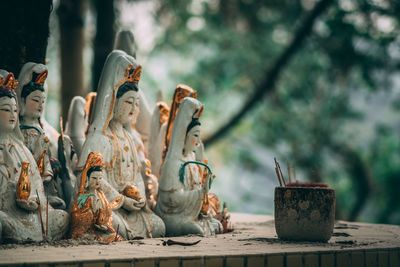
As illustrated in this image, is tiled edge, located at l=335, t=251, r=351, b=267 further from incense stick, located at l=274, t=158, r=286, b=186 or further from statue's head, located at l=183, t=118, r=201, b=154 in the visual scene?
statue's head, located at l=183, t=118, r=201, b=154

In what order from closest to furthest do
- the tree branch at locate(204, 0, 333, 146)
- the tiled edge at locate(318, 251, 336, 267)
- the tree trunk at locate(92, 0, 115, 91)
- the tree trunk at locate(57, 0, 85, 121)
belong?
1. the tiled edge at locate(318, 251, 336, 267)
2. the tree trunk at locate(57, 0, 85, 121)
3. the tree trunk at locate(92, 0, 115, 91)
4. the tree branch at locate(204, 0, 333, 146)

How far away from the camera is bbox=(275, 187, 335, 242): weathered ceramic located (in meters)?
10.1

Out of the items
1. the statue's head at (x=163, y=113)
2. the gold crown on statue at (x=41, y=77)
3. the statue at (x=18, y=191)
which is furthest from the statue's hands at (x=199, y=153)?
the statue at (x=18, y=191)

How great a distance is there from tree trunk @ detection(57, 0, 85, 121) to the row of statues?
4.51 m

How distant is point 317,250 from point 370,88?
11.0 m

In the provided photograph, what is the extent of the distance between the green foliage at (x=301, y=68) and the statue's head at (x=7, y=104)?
10.1 metres

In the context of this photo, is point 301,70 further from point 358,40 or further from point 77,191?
point 77,191

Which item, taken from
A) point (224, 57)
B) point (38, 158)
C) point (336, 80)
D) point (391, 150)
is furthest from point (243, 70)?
point (38, 158)

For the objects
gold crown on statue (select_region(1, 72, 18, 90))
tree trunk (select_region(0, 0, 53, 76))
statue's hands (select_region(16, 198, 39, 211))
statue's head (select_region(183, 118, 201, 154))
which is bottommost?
statue's hands (select_region(16, 198, 39, 211))

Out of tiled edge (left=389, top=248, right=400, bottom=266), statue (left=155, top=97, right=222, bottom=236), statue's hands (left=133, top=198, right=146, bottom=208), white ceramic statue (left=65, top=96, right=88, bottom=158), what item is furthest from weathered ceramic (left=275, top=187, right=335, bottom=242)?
white ceramic statue (left=65, top=96, right=88, bottom=158)

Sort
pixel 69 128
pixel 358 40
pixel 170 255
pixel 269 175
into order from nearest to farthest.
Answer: pixel 170 255 < pixel 69 128 < pixel 358 40 < pixel 269 175

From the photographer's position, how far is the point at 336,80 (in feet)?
69.3

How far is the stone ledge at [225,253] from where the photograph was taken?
315 inches

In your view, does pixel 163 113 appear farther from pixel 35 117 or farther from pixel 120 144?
pixel 35 117
